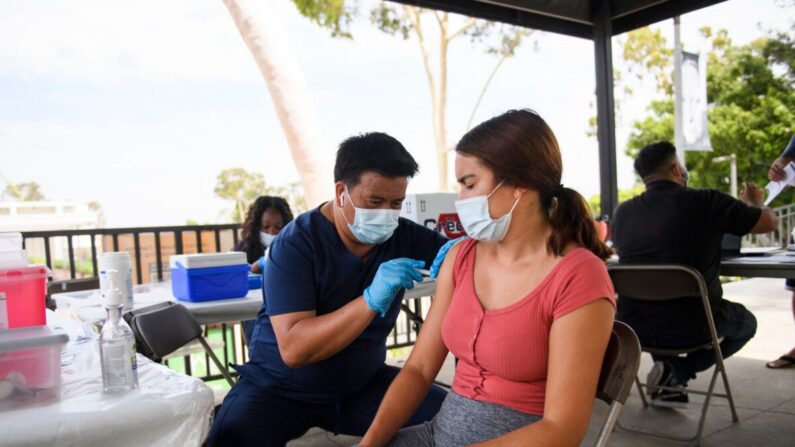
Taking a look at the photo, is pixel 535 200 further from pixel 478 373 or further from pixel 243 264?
pixel 243 264

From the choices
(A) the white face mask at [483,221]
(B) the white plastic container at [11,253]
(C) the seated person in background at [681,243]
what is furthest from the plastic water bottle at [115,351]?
(C) the seated person in background at [681,243]

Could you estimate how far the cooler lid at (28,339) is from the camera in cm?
102

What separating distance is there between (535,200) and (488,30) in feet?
42.2

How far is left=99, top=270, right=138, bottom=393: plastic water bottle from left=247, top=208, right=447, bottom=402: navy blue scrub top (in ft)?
1.81

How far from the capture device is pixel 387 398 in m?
1.42

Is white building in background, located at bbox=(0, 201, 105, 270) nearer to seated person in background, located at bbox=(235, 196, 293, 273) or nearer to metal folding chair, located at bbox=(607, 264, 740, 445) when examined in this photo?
seated person in background, located at bbox=(235, 196, 293, 273)

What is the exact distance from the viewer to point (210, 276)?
2.65m

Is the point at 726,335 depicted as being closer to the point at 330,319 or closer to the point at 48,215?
the point at 330,319

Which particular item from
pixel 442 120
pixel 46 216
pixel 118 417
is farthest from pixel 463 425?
pixel 46 216

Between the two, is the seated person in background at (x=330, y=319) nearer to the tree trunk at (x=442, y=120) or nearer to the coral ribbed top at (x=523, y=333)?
the coral ribbed top at (x=523, y=333)

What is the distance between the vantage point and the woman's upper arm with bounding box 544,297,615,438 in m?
1.14

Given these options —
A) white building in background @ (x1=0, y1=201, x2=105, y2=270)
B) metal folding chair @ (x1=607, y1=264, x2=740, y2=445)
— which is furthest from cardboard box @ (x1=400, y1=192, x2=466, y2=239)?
white building in background @ (x1=0, y1=201, x2=105, y2=270)

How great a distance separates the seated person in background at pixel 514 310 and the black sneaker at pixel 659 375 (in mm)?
1837

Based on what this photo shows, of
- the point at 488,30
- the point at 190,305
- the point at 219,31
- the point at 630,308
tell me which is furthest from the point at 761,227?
the point at 219,31
